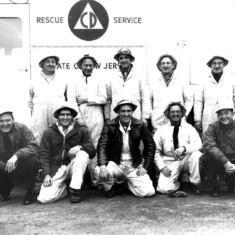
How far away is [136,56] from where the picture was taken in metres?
5.14

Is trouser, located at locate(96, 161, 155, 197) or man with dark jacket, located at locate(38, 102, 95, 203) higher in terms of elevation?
man with dark jacket, located at locate(38, 102, 95, 203)

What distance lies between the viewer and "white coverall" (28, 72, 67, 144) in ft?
15.3

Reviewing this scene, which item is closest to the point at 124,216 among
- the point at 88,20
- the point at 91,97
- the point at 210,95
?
the point at 91,97

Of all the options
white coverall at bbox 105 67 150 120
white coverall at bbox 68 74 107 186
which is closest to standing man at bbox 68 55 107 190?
white coverall at bbox 68 74 107 186

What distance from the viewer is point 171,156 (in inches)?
183

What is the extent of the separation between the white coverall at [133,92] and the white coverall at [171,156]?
37 cm

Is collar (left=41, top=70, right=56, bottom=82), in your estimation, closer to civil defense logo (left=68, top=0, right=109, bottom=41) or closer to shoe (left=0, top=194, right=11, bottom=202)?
civil defense logo (left=68, top=0, right=109, bottom=41)

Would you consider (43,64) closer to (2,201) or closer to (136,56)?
(136,56)

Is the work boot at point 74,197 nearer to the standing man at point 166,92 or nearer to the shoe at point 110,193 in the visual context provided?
the shoe at point 110,193

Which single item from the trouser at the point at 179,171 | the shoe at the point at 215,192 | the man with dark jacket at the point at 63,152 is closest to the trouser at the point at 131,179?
the trouser at the point at 179,171

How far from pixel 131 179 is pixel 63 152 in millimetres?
888

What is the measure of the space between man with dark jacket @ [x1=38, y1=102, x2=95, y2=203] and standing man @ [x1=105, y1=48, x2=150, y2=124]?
2.22ft

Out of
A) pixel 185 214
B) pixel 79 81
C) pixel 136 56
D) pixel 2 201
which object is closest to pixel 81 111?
pixel 79 81

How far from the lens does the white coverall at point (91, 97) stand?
15.6 ft
